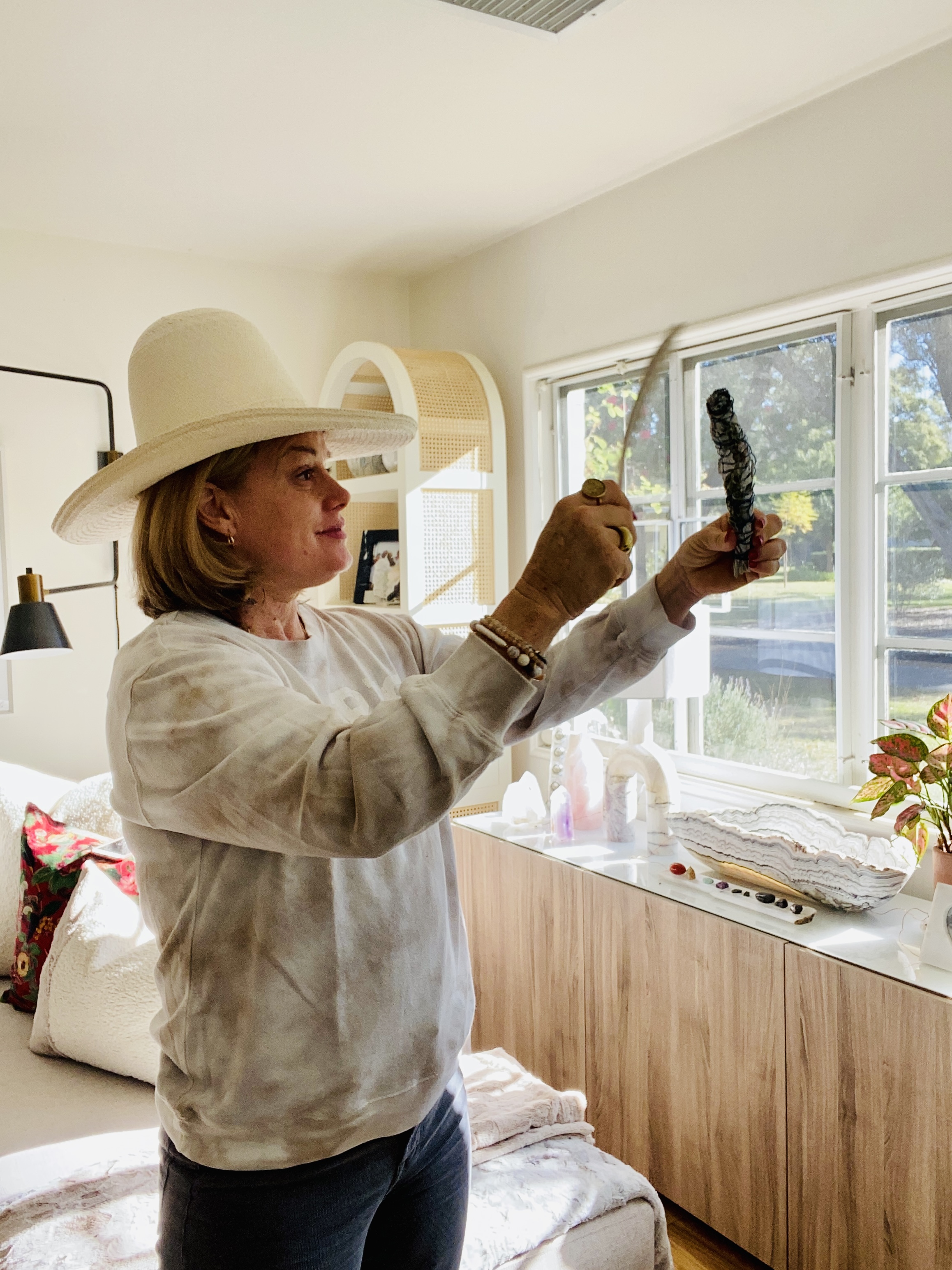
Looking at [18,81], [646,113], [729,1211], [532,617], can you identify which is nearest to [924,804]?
[729,1211]

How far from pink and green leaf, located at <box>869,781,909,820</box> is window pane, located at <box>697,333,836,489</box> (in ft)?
2.74

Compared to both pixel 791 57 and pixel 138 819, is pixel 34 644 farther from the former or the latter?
pixel 791 57

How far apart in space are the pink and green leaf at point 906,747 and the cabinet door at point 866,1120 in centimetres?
39

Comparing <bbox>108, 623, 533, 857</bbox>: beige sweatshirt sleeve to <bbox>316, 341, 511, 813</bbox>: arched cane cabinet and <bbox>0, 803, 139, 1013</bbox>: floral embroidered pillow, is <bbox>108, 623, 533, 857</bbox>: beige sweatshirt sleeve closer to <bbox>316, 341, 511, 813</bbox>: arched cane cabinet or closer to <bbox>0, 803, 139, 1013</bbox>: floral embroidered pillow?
<bbox>0, 803, 139, 1013</bbox>: floral embroidered pillow

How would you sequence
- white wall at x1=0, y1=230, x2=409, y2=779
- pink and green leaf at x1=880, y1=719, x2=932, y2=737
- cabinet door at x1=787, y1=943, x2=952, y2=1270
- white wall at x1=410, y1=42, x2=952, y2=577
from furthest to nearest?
white wall at x1=0, y1=230, x2=409, y2=779
white wall at x1=410, y1=42, x2=952, y2=577
pink and green leaf at x1=880, y1=719, x2=932, y2=737
cabinet door at x1=787, y1=943, x2=952, y2=1270

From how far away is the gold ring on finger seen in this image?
895 mm

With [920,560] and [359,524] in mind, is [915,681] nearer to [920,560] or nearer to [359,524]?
[920,560]

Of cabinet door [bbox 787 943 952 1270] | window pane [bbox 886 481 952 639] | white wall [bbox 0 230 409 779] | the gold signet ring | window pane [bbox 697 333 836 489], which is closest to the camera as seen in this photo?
the gold signet ring

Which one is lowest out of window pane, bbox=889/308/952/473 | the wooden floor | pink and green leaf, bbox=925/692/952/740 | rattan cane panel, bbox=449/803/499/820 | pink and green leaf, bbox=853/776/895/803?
the wooden floor

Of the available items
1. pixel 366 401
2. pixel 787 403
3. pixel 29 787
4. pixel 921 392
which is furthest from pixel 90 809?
pixel 921 392

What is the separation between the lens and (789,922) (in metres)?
2.07

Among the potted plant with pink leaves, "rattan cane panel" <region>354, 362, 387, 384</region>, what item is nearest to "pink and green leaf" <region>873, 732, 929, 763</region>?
the potted plant with pink leaves

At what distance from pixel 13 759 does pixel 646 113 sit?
2.40 meters

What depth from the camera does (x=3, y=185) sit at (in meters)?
2.69
